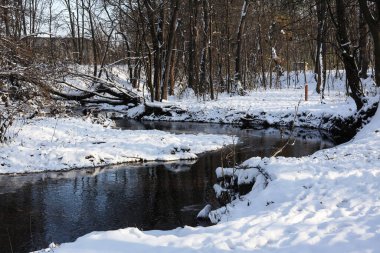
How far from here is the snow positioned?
41.3 ft

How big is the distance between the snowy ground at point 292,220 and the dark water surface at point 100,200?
162 cm

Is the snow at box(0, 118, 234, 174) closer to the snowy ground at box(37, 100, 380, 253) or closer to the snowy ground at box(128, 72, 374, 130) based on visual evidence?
the snowy ground at box(128, 72, 374, 130)

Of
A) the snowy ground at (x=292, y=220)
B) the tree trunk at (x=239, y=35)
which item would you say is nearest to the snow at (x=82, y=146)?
the snowy ground at (x=292, y=220)

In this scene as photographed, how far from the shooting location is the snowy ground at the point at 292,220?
Result: 5.49 metres

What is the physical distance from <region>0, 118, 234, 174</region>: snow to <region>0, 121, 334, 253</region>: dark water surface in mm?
559

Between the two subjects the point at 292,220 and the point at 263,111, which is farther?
the point at 263,111

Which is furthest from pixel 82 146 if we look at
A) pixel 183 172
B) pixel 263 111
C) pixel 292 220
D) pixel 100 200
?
pixel 263 111

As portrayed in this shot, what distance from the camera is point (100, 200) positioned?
383 inches

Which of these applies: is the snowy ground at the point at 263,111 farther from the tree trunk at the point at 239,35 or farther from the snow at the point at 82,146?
the snow at the point at 82,146

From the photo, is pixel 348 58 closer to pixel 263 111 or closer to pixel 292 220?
pixel 263 111

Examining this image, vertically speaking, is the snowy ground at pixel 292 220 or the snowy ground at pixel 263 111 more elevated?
the snowy ground at pixel 263 111

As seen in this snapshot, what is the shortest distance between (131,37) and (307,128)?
29.0 meters

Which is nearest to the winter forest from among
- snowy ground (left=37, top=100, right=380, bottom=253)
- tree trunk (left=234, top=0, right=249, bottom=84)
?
snowy ground (left=37, top=100, right=380, bottom=253)

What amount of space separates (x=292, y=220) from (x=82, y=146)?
354 inches
